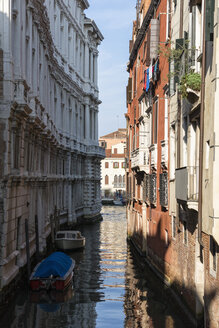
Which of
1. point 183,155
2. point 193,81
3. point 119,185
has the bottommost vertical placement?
point 119,185

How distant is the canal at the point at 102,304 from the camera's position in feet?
52.1

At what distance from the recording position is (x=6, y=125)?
1723 cm

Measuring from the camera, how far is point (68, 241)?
30547 mm

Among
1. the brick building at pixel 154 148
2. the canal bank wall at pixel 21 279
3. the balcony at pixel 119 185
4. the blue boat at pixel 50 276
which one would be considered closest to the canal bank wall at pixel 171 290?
the brick building at pixel 154 148

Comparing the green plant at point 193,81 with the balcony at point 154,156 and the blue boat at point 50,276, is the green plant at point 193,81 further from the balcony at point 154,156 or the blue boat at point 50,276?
the balcony at point 154,156

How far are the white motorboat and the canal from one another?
12.5 ft

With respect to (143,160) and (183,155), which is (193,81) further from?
(143,160)

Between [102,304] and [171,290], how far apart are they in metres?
2.19

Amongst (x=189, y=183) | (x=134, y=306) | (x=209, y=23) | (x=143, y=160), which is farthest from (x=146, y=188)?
(x=209, y=23)

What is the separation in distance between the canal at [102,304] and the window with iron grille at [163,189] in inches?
111

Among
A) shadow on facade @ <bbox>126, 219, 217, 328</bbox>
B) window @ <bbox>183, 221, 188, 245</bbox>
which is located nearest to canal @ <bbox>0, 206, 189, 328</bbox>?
shadow on facade @ <bbox>126, 219, 217, 328</bbox>

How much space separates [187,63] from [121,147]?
278ft

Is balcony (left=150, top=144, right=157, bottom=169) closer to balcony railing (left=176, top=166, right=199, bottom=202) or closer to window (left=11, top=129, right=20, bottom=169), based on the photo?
window (left=11, top=129, right=20, bottom=169)

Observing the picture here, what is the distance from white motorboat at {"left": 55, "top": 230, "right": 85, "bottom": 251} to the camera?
100ft
